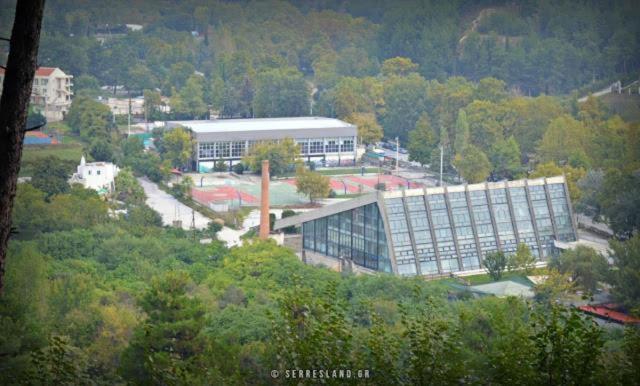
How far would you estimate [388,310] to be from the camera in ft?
43.9

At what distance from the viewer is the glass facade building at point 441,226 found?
1677 cm

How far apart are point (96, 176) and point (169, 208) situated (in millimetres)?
1659

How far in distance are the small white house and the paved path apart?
2.19ft

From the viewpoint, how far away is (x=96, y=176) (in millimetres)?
23438

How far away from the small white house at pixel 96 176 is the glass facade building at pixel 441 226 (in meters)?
5.87

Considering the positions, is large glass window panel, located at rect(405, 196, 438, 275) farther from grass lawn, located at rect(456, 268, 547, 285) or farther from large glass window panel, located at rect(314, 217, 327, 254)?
large glass window panel, located at rect(314, 217, 327, 254)

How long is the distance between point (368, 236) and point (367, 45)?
2847cm

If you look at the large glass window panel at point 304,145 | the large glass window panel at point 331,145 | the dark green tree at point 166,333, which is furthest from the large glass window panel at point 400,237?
the large glass window panel at point 331,145

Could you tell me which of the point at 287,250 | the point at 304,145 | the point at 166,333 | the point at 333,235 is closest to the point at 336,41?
the point at 304,145

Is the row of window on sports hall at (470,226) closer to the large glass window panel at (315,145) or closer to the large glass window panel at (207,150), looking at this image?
the large glass window panel at (207,150)

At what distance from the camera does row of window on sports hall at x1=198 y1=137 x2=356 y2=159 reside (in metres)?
26.8

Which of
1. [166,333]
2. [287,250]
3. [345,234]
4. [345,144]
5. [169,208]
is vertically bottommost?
[169,208]

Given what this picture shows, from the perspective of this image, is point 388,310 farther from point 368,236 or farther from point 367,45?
point 367,45

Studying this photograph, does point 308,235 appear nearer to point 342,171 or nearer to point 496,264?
point 496,264
